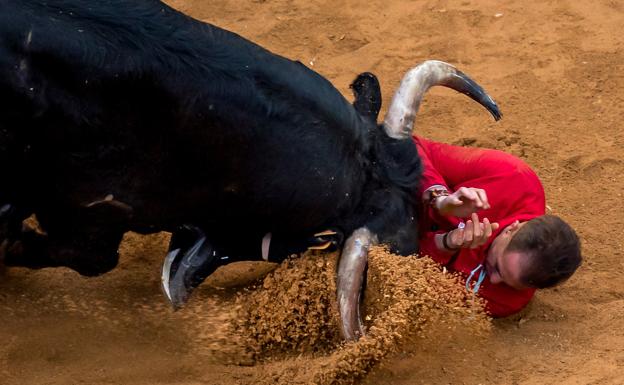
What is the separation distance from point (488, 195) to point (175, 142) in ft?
5.82

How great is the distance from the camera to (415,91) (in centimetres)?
365

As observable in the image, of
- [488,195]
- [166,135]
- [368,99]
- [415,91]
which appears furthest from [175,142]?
[488,195]

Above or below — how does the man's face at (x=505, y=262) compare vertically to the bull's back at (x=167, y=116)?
below

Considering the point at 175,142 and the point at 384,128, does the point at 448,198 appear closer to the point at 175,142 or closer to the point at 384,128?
the point at 384,128

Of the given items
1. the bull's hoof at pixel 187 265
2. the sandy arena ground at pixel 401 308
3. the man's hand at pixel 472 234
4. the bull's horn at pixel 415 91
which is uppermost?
the bull's horn at pixel 415 91

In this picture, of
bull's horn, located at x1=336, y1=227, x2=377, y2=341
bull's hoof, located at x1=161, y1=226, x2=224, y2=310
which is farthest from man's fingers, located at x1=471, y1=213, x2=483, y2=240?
bull's hoof, located at x1=161, y1=226, x2=224, y2=310

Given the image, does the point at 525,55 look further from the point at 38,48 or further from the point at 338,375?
the point at 38,48

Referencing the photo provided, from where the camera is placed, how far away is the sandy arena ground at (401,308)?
361 cm

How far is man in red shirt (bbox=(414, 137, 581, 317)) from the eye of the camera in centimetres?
373

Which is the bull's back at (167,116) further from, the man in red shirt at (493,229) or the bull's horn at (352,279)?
the man in red shirt at (493,229)

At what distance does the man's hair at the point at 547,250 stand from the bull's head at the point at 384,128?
0.63 meters

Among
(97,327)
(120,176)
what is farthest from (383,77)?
(120,176)

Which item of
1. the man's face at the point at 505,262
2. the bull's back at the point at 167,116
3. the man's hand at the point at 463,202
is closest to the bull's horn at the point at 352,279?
the bull's back at the point at 167,116

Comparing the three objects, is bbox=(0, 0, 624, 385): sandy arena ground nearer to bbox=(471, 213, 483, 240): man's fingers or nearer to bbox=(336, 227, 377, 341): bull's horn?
bbox=(336, 227, 377, 341): bull's horn
